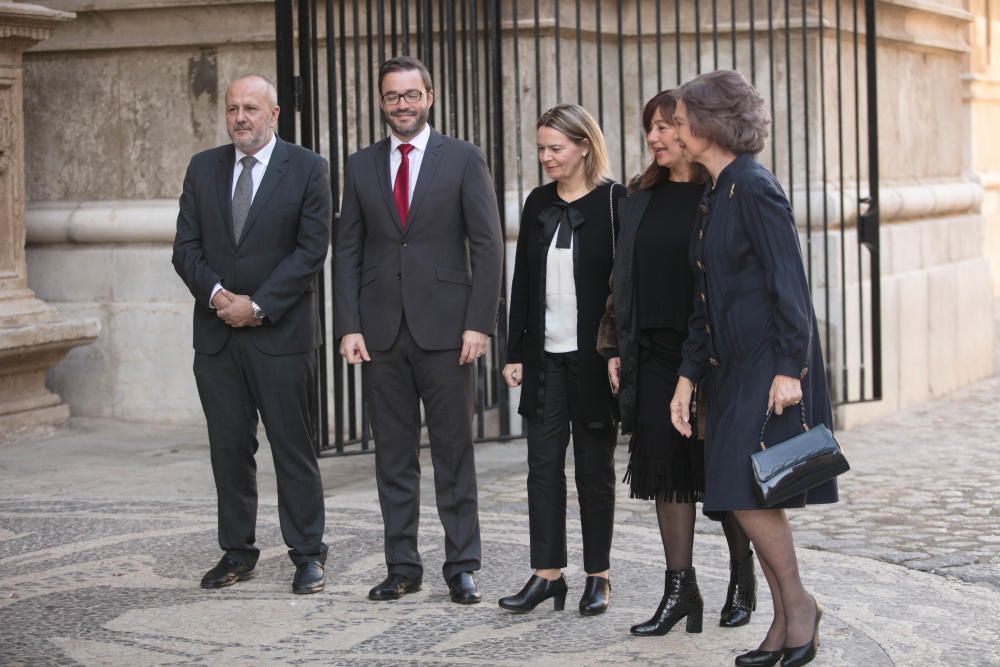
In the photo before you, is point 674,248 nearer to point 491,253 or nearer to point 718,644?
point 491,253

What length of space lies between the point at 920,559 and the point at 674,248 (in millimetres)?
1934

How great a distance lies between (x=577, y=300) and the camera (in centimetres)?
542

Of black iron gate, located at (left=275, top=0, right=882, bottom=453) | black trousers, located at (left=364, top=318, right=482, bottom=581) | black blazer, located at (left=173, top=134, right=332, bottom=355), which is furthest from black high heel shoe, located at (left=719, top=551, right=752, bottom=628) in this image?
black iron gate, located at (left=275, top=0, right=882, bottom=453)

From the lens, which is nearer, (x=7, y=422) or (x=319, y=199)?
(x=319, y=199)

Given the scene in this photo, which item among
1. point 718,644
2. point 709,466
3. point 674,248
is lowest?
point 718,644

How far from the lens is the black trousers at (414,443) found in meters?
5.71

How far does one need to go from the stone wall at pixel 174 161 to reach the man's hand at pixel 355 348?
3.75 meters

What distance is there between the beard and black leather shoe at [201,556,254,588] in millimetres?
1617

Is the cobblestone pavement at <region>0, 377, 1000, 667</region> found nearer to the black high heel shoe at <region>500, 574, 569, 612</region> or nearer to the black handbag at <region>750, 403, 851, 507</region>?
the black high heel shoe at <region>500, 574, 569, 612</region>

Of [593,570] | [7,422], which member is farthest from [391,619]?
[7,422]

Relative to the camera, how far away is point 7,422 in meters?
9.30

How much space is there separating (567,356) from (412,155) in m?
0.91

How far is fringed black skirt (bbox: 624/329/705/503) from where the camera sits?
513cm

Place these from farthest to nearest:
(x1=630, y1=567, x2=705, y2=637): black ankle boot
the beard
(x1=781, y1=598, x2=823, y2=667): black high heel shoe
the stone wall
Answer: the stone wall → the beard → (x1=630, y1=567, x2=705, y2=637): black ankle boot → (x1=781, y1=598, x2=823, y2=667): black high heel shoe
